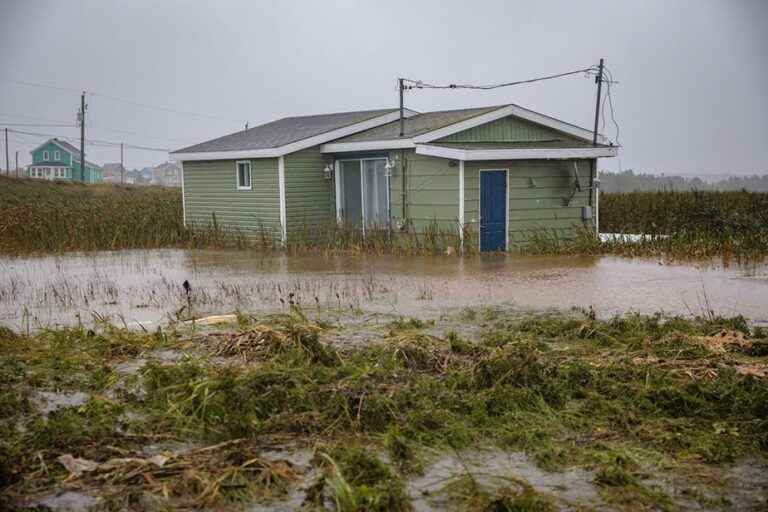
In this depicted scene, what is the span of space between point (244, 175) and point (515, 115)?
7418 millimetres

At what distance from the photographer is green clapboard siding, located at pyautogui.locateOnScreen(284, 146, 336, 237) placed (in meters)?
22.9

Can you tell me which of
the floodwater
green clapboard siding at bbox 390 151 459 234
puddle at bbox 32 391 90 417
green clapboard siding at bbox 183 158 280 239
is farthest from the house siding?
puddle at bbox 32 391 90 417

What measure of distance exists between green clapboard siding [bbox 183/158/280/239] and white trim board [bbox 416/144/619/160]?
4.56 metres

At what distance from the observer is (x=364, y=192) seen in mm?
23266

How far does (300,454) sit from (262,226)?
16826 millimetres

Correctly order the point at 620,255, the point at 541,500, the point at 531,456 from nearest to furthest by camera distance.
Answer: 1. the point at 541,500
2. the point at 531,456
3. the point at 620,255

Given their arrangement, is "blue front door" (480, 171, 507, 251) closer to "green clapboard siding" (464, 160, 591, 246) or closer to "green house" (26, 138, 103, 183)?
"green clapboard siding" (464, 160, 591, 246)

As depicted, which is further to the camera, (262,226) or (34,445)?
(262,226)

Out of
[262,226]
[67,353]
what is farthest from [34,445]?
[262,226]

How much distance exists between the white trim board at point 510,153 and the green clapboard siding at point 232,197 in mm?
4560

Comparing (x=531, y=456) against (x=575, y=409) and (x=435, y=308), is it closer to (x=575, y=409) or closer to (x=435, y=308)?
(x=575, y=409)

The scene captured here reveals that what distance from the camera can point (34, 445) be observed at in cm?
664

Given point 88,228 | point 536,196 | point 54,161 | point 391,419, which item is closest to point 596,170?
point 536,196

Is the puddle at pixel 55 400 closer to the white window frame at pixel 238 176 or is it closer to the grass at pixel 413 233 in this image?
the grass at pixel 413 233
